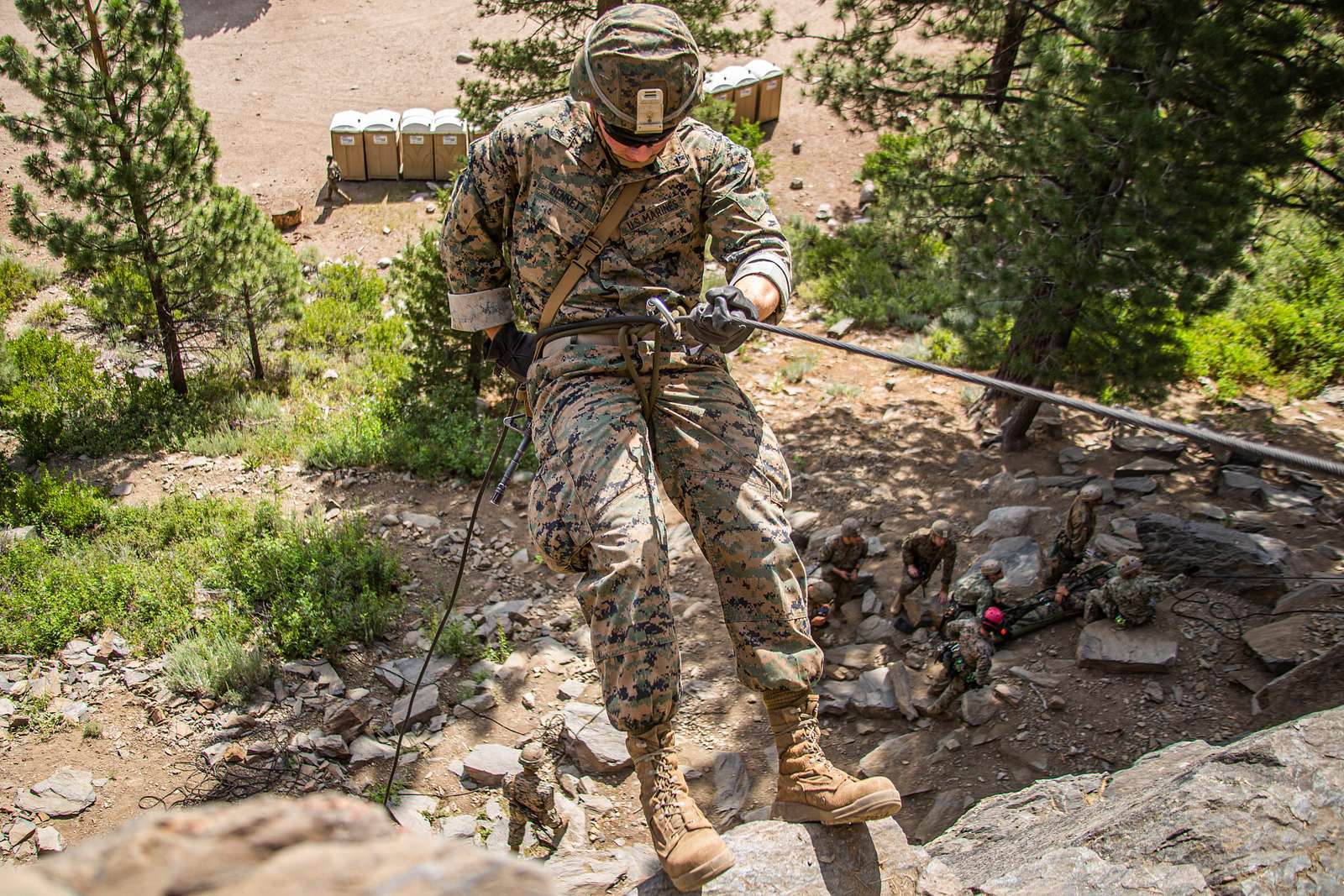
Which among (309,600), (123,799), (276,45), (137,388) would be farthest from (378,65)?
(123,799)

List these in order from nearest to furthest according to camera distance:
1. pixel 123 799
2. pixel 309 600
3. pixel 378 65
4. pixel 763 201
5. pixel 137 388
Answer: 1. pixel 763 201
2. pixel 123 799
3. pixel 309 600
4. pixel 137 388
5. pixel 378 65

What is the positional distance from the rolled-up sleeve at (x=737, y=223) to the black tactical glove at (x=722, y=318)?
0.36 meters

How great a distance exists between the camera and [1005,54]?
28.9 feet

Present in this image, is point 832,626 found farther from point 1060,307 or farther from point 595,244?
point 595,244

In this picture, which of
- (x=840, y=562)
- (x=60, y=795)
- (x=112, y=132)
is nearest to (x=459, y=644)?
(x=60, y=795)

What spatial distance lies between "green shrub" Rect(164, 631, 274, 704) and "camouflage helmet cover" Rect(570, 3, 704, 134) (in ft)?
13.6

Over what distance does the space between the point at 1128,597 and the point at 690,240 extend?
3074 millimetres

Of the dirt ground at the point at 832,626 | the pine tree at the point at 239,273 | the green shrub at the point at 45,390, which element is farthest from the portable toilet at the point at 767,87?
the green shrub at the point at 45,390

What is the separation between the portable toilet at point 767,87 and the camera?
17.1m

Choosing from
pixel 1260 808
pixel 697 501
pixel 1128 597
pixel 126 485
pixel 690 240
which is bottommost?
Result: pixel 126 485

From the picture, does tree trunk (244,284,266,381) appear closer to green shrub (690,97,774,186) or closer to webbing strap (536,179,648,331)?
green shrub (690,97,774,186)

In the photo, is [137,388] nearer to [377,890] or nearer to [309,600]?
[309,600]

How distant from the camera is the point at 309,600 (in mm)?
6461

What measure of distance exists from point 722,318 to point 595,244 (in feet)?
2.50
